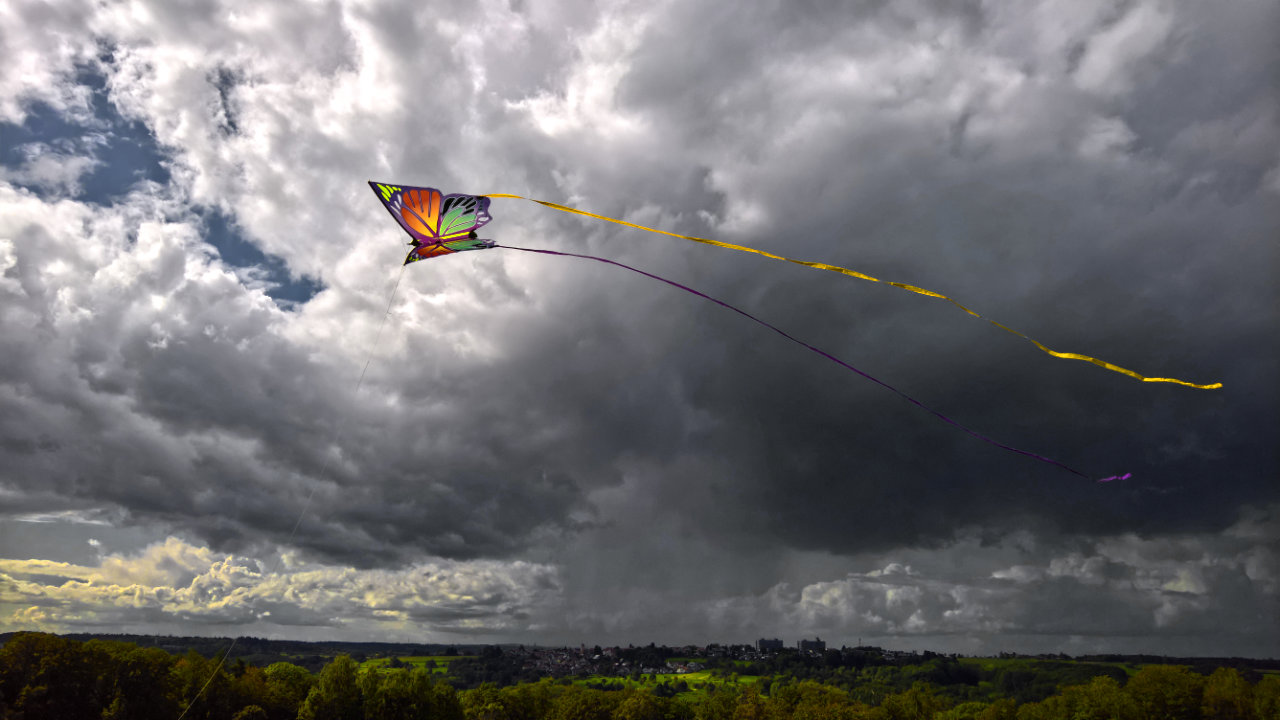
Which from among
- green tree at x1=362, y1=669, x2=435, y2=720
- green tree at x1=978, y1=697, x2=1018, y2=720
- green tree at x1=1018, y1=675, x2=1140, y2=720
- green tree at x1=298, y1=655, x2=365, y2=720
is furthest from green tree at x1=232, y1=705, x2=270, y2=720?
green tree at x1=1018, y1=675, x2=1140, y2=720

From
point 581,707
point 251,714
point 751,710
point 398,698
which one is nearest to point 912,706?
point 751,710

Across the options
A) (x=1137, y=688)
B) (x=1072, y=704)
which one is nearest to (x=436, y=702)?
(x=1072, y=704)

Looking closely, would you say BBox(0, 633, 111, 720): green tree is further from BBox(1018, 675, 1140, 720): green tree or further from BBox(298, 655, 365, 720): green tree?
BBox(1018, 675, 1140, 720): green tree

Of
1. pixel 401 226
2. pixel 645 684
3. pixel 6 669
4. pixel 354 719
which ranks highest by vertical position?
pixel 401 226

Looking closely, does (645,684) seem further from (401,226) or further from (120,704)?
(401,226)

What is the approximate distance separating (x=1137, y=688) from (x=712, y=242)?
88129 mm

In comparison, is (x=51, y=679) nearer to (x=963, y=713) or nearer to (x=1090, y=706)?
(x=963, y=713)

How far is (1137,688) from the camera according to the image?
75688mm

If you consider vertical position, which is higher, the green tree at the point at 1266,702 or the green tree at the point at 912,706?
the green tree at the point at 1266,702

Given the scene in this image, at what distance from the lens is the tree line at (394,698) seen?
48.9 metres

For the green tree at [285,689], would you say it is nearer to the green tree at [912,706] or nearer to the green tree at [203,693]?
the green tree at [203,693]

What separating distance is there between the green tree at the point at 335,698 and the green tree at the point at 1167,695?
78.8 metres

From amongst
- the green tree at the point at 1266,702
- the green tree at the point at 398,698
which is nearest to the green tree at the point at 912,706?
the green tree at the point at 1266,702

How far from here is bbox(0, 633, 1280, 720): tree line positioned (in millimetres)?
48938
